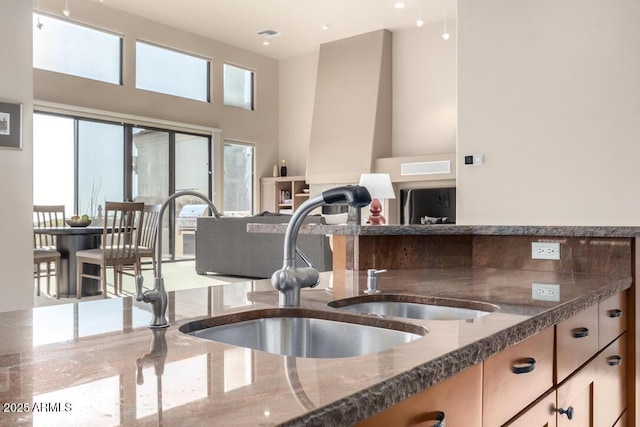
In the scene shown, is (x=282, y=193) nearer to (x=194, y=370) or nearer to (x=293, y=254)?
(x=293, y=254)

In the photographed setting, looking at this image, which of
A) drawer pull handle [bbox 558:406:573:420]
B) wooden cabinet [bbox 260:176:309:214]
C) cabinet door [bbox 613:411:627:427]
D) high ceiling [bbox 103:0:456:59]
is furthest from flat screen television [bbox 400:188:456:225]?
drawer pull handle [bbox 558:406:573:420]

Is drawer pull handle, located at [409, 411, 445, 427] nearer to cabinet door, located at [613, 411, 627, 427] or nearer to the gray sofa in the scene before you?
cabinet door, located at [613, 411, 627, 427]

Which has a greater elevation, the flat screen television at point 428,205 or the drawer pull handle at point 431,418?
the flat screen television at point 428,205

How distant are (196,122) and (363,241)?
7340 millimetres

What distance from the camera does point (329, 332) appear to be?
1.10 meters

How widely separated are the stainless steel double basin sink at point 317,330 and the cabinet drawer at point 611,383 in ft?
1.91

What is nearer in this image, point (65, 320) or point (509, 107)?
point (65, 320)

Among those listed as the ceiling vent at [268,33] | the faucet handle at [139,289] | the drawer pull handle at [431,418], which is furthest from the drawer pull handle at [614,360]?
the ceiling vent at [268,33]

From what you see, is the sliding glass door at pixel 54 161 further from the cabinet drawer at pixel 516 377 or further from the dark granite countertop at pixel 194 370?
the cabinet drawer at pixel 516 377

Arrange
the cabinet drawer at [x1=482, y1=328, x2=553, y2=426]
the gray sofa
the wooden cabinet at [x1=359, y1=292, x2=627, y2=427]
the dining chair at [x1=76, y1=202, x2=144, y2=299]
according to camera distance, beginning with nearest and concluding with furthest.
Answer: the wooden cabinet at [x1=359, y1=292, x2=627, y2=427] < the cabinet drawer at [x1=482, y1=328, x2=553, y2=426] < the dining chair at [x1=76, y1=202, x2=144, y2=299] < the gray sofa

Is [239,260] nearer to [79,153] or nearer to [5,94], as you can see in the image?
[79,153]

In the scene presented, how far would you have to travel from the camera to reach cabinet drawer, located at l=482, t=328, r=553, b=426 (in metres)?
0.88

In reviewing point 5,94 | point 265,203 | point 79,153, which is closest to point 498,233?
point 5,94

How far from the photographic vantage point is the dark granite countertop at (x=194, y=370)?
1.73 ft
